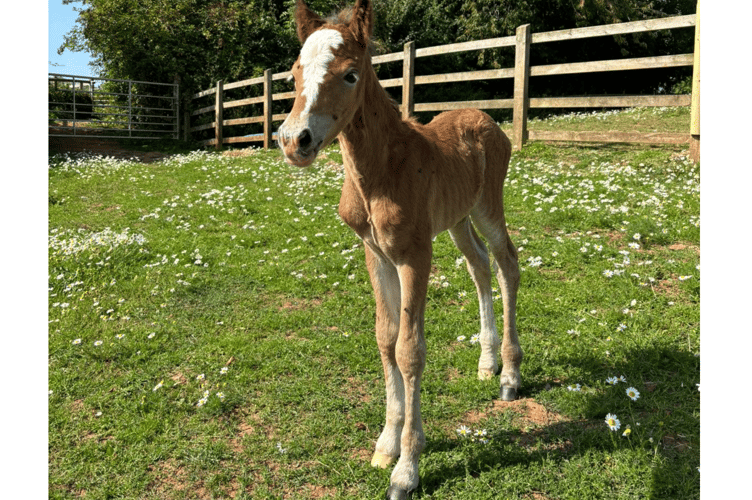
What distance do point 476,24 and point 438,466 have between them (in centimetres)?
2455

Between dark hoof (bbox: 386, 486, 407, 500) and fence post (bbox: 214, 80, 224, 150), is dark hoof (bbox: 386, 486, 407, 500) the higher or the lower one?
the lower one

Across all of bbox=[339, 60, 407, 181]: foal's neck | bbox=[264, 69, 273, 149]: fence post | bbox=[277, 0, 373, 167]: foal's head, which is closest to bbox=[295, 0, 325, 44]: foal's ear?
bbox=[277, 0, 373, 167]: foal's head

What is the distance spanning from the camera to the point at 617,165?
9.97 metres

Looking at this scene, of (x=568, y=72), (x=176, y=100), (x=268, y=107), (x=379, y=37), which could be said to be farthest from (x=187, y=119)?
(x=568, y=72)

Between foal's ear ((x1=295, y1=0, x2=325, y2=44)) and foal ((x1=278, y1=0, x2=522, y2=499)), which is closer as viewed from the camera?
foal ((x1=278, y1=0, x2=522, y2=499))

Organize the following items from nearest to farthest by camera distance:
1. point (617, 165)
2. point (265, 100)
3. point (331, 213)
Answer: point (331, 213) < point (617, 165) < point (265, 100)

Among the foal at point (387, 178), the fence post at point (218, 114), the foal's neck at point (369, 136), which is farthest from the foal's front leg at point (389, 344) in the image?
the fence post at point (218, 114)

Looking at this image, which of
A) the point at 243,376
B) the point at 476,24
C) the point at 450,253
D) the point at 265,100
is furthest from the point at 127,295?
the point at 476,24

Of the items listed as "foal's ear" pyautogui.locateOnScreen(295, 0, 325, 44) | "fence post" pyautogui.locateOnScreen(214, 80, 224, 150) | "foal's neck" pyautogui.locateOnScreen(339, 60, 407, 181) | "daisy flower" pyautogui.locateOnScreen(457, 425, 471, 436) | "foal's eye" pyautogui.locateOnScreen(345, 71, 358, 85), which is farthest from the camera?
"fence post" pyautogui.locateOnScreen(214, 80, 224, 150)

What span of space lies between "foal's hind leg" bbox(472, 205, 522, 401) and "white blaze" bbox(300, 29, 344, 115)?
195cm

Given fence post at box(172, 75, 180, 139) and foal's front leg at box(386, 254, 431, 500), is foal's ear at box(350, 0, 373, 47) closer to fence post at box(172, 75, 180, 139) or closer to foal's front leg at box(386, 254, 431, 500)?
foal's front leg at box(386, 254, 431, 500)

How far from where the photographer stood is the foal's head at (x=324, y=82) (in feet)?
8.86

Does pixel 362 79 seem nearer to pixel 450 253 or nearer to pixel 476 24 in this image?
pixel 450 253

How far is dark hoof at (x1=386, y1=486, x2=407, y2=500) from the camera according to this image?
3293 millimetres
